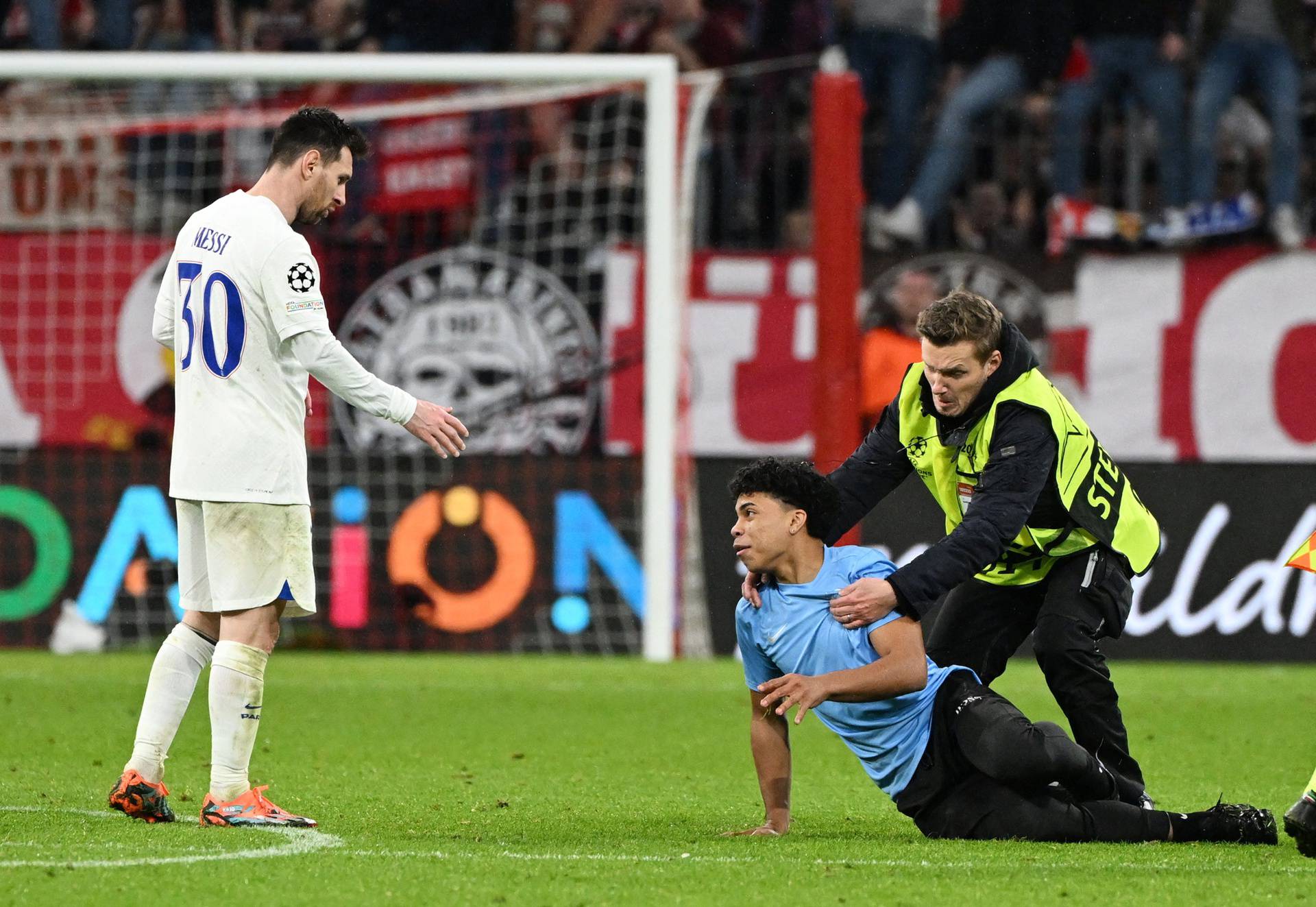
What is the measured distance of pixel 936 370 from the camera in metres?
5.09

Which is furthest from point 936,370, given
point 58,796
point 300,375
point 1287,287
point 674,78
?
point 1287,287

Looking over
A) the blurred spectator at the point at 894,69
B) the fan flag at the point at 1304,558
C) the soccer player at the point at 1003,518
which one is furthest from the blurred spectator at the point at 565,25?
the fan flag at the point at 1304,558

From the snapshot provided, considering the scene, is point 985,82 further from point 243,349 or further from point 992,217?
point 243,349

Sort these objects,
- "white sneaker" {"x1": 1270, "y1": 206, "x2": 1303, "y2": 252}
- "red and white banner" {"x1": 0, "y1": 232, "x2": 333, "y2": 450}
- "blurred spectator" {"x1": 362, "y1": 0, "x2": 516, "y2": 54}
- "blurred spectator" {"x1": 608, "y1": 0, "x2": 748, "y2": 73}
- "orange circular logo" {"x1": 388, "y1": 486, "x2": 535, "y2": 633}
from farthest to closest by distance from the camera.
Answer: "blurred spectator" {"x1": 608, "y1": 0, "x2": 748, "y2": 73}, "blurred spectator" {"x1": 362, "y1": 0, "x2": 516, "y2": 54}, "red and white banner" {"x1": 0, "y1": 232, "x2": 333, "y2": 450}, "white sneaker" {"x1": 1270, "y1": 206, "x2": 1303, "y2": 252}, "orange circular logo" {"x1": 388, "y1": 486, "x2": 535, "y2": 633}

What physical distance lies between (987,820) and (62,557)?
7.40 m

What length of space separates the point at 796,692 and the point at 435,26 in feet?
31.6

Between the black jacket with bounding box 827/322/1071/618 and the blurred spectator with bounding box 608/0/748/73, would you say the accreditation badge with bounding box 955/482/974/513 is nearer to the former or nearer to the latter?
the black jacket with bounding box 827/322/1071/618

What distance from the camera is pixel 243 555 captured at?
5148mm

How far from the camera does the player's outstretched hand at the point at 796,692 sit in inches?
179

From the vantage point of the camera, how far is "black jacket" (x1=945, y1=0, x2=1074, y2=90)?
12461 mm

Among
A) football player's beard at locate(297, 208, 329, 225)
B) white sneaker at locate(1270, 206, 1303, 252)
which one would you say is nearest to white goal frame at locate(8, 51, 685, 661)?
white sneaker at locate(1270, 206, 1303, 252)

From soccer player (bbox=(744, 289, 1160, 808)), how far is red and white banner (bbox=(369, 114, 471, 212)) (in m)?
7.14

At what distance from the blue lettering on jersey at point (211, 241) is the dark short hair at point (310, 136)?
0.86 feet

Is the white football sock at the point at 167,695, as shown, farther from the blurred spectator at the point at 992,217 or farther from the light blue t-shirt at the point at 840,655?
the blurred spectator at the point at 992,217
